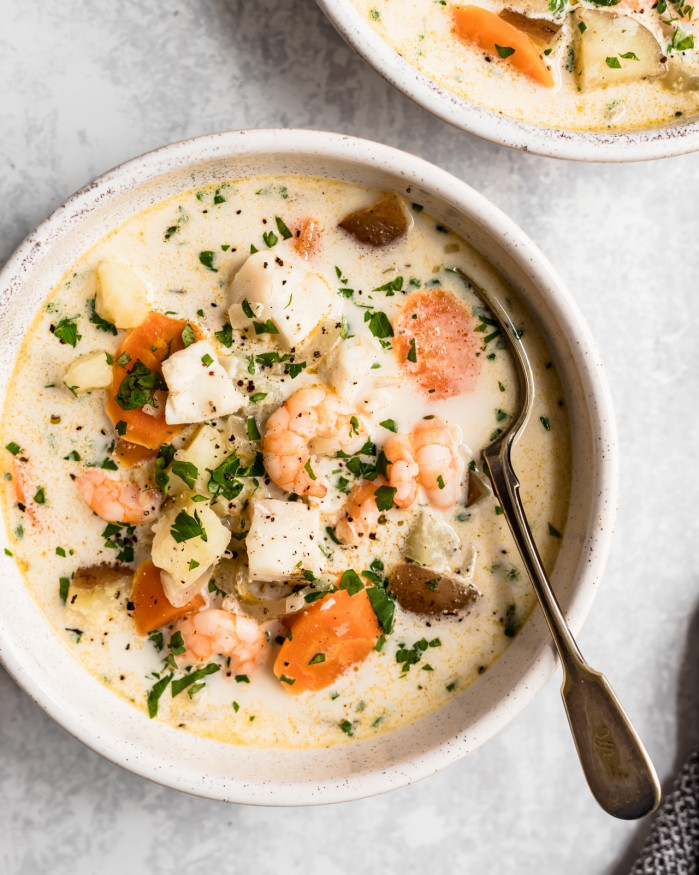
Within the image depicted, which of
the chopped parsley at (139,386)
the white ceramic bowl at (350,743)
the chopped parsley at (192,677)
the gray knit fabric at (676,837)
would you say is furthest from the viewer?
the gray knit fabric at (676,837)

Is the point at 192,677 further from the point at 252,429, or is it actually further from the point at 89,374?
the point at 89,374

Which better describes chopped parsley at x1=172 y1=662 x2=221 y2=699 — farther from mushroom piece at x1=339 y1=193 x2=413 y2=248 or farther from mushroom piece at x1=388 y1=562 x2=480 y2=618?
mushroom piece at x1=339 y1=193 x2=413 y2=248

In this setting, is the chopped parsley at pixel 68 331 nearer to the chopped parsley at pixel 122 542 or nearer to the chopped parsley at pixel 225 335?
the chopped parsley at pixel 225 335

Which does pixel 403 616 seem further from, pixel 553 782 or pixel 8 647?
pixel 8 647

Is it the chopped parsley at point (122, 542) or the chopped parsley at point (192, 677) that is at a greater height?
the chopped parsley at point (122, 542)

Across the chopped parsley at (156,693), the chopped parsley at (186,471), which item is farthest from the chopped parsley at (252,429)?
the chopped parsley at (156,693)

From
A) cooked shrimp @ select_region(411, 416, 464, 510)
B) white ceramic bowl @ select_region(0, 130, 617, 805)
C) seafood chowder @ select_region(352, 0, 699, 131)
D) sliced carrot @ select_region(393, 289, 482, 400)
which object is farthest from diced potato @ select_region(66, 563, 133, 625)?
seafood chowder @ select_region(352, 0, 699, 131)
